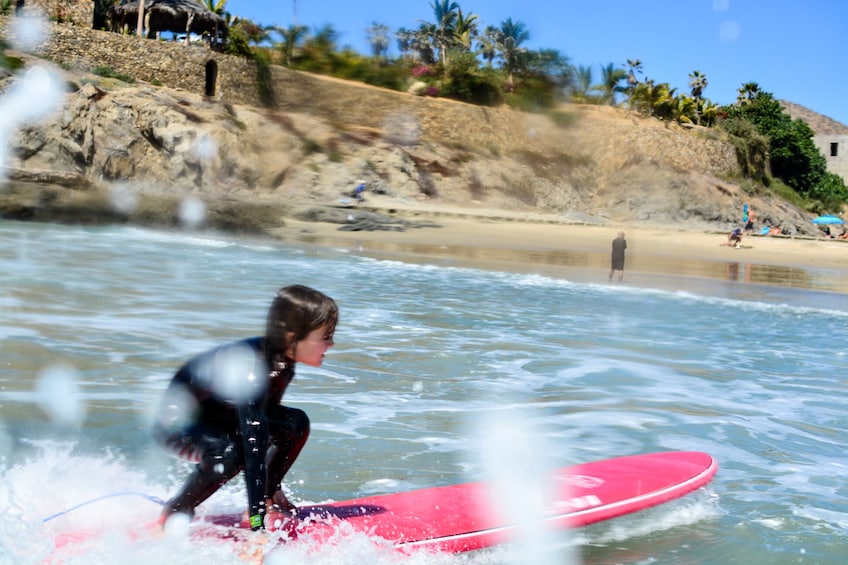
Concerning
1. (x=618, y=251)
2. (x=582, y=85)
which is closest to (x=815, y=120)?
(x=582, y=85)

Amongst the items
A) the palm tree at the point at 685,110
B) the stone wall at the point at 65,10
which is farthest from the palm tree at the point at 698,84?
the stone wall at the point at 65,10

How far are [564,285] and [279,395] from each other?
11.1 metres

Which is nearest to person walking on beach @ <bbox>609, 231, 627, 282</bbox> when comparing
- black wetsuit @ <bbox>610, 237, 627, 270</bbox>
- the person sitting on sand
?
→ black wetsuit @ <bbox>610, 237, 627, 270</bbox>

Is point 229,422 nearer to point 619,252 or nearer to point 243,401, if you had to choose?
point 243,401

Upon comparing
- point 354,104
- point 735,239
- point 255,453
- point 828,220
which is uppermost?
point 354,104

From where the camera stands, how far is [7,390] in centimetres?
473

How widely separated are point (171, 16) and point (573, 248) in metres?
17.7

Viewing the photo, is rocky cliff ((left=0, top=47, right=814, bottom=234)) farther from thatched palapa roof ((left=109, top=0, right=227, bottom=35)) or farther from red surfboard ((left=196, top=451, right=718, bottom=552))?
red surfboard ((left=196, top=451, right=718, bottom=552))

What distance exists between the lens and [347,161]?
26500mm

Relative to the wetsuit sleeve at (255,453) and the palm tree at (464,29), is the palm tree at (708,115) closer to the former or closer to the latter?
the palm tree at (464,29)

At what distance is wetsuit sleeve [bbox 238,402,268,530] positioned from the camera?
92.3 inches

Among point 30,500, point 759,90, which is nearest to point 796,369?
point 30,500

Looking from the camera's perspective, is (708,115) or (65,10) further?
(708,115)

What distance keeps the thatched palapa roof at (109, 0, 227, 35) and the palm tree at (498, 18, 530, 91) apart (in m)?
10.2
